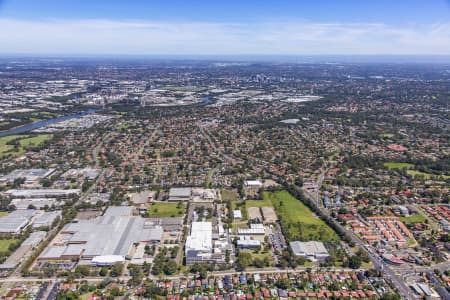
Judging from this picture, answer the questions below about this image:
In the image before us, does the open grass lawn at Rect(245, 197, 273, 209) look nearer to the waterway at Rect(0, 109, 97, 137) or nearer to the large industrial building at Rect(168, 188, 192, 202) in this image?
the large industrial building at Rect(168, 188, 192, 202)

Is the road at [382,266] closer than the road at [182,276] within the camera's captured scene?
Yes

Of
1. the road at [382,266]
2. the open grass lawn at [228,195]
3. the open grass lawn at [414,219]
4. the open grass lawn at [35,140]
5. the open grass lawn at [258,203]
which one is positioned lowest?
the road at [382,266]

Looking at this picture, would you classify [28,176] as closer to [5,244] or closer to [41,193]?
[41,193]

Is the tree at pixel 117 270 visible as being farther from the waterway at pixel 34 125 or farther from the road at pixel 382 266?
the waterway at pixel 34 125

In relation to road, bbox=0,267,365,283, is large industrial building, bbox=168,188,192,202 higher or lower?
higher

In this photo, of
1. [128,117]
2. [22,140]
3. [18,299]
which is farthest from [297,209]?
[128,117]

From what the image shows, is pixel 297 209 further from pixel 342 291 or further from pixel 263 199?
pixel 342 291

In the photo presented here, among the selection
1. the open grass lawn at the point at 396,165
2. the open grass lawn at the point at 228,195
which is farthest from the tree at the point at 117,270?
the open grass lawn at the point at 396,165

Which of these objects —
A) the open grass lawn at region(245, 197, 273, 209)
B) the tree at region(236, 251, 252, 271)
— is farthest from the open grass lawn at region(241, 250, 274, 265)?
the open grass lawn at region(245, 197, 273, 209)
